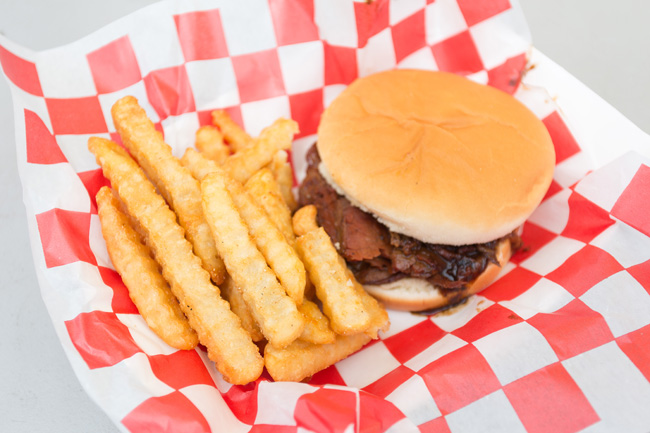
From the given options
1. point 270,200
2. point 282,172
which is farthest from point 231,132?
point 270,200

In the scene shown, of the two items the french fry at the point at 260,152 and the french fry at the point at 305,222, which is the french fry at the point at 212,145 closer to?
the french fry at the point at 260,152

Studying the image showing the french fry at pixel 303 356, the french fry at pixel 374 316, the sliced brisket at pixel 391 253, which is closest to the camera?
the french fry at pixel 303 356

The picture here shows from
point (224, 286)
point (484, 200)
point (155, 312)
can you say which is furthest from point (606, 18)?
point (155, 312)

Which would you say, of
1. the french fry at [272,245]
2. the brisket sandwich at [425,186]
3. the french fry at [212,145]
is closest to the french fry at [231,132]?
the french fry at [212,145]

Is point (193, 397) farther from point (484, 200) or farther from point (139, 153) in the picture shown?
point (484, 200)

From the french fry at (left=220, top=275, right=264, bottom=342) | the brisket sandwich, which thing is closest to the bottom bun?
the brisket sandwich

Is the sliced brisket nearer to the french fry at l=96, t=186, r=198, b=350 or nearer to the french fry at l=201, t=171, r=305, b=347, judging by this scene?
the french fry at l=201, t=171, r=305, b=347
